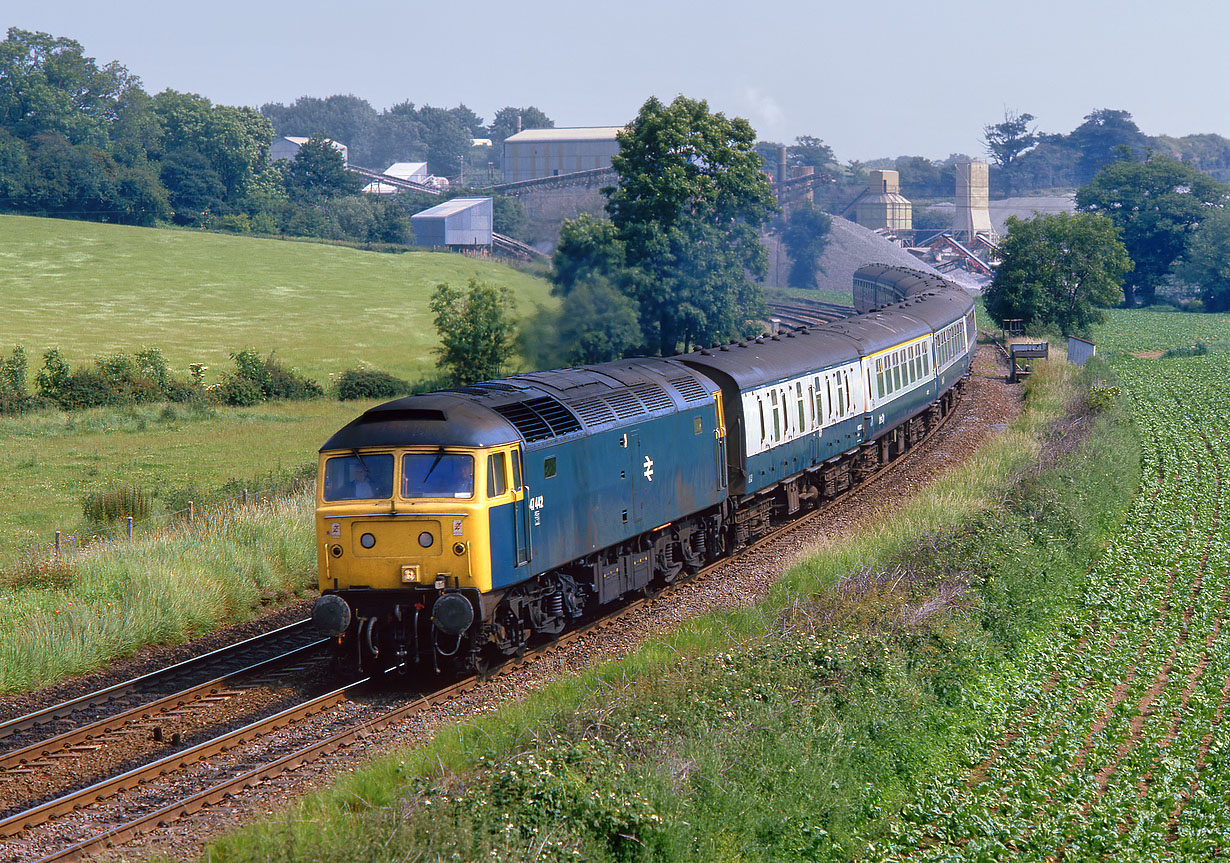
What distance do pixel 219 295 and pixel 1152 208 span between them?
8453cm

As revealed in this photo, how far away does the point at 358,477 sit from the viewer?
14.6 meters

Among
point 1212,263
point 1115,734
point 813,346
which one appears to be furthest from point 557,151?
point 1115,734

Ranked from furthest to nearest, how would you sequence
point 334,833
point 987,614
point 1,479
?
point 1,479 < point 987,614 < point 334,833

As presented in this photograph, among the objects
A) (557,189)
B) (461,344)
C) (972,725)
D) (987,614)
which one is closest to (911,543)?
(987,614)

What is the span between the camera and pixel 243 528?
859 inches

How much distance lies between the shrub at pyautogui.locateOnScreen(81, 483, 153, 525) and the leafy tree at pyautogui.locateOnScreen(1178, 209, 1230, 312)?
334 ft

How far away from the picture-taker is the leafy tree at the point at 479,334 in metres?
50.0

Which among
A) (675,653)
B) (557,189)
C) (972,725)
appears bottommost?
(972,725)

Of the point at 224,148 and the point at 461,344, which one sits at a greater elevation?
the point at 224,148

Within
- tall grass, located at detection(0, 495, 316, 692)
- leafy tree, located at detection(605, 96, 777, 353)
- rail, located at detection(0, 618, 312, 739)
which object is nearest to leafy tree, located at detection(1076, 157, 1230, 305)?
leafy tree, located at detection(605, 96, 777, 353)

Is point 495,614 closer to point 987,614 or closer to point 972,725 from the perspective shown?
point 972,725

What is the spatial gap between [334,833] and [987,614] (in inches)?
437

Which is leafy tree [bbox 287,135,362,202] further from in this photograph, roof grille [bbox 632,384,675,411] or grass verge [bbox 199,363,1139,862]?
grass verge [bbox 199,363,1139,862]

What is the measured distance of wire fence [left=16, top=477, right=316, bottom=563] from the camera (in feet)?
66.7
